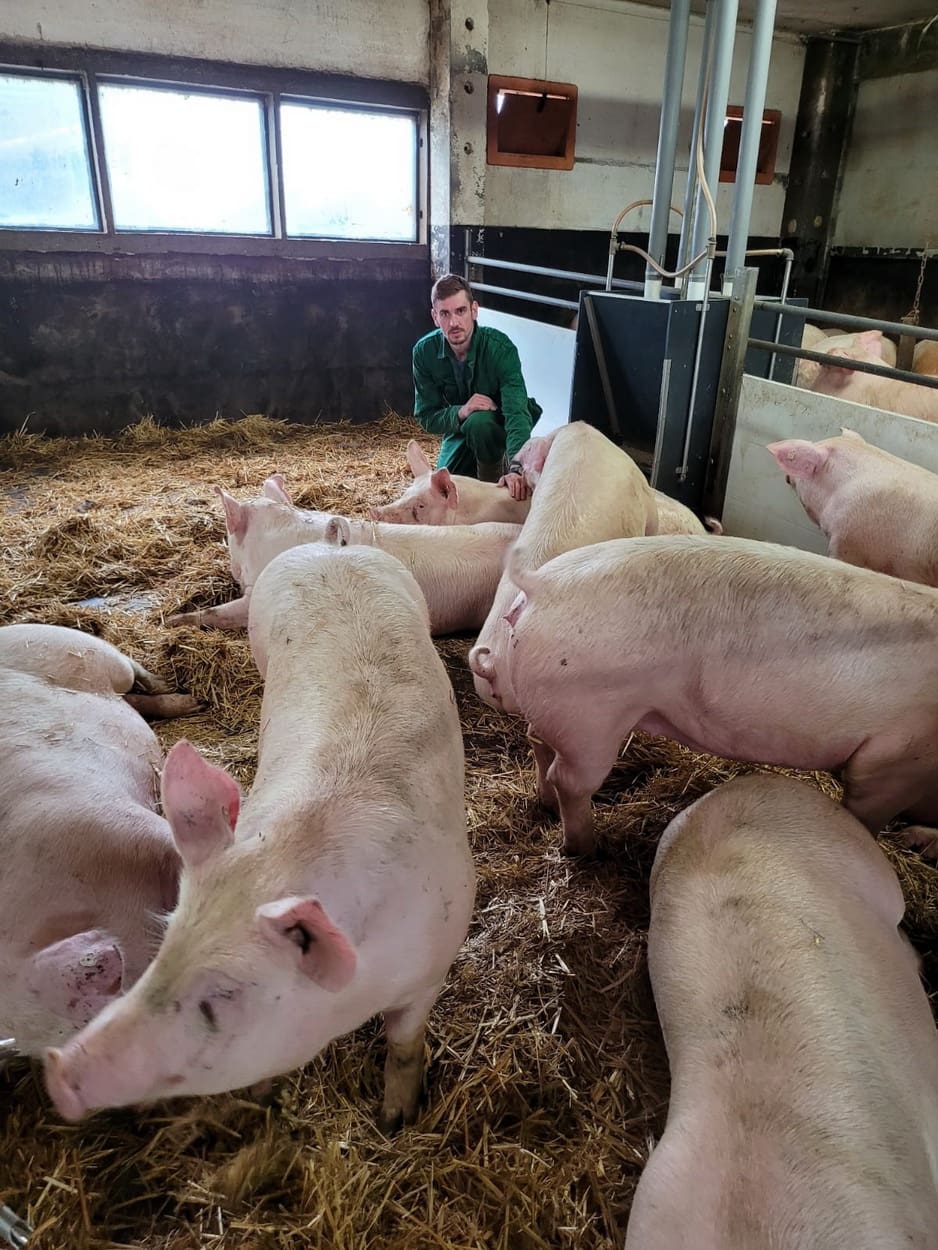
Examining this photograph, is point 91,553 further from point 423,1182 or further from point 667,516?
point 423,1182

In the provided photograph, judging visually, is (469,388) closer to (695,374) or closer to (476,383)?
(476,383)

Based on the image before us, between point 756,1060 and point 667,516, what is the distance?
8.55 ft

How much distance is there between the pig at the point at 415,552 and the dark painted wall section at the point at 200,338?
14.1 ft

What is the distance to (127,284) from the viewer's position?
7.25 m

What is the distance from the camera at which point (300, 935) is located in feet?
4.13

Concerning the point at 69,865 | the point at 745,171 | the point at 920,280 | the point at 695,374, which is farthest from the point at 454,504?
the point at 920,280

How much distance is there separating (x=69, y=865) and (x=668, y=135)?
4.93 metres

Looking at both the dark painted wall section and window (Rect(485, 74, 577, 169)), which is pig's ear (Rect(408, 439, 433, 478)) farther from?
window (Rect(485, 74, 577, 169))

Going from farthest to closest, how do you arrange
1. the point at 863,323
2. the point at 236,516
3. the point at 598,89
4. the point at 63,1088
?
the point at 598,89
the point at 236,516
the point at 863,323
the point at 63,1088

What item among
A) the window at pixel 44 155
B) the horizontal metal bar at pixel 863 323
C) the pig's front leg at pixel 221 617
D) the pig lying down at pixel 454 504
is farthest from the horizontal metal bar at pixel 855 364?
the window at pixel 44 155

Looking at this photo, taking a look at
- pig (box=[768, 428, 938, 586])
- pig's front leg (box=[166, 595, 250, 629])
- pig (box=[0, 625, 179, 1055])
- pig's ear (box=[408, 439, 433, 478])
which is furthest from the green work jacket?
pig (box=[0, 625, 179, 1055])

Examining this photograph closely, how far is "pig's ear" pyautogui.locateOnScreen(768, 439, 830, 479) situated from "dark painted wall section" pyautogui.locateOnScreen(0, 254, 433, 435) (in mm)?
5435

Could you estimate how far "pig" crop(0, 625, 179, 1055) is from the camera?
60.7 inches

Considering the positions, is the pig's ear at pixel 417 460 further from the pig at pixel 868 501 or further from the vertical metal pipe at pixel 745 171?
the pig at pixel 868 501
